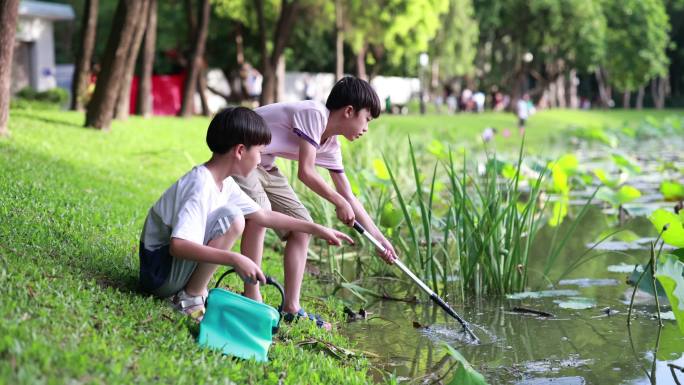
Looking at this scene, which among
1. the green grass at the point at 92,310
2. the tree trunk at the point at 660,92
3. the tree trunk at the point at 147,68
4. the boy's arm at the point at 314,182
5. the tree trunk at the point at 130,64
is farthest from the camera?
the tree trunk at the point at 660,92

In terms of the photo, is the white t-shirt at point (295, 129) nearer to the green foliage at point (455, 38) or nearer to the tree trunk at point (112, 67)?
the tree trunk at point (112, 67)

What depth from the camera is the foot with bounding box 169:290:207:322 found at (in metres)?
4.52

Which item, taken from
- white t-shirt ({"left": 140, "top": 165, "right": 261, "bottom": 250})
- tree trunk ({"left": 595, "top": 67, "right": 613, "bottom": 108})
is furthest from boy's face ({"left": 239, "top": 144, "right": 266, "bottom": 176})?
tree trunk ({"left": 595, "top": 67, "right": 613, "bottom": 108})

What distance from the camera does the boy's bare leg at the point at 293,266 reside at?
5.22 meters

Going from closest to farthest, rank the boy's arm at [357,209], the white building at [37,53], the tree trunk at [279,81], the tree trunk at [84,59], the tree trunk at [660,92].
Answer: the boy's arm at [357,209]
the tree trunk at [84,59]
the tree trunk at [279,81]
the white building at [37,53]
the tree trunk at [660,92]

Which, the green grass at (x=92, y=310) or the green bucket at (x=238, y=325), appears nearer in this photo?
the green grass at (x=92, y=310)

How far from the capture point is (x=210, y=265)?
4.42 meters

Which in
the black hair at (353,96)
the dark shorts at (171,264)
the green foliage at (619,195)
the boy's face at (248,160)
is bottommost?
the green foliage at (619,195)

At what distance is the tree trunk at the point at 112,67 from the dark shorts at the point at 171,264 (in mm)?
9759

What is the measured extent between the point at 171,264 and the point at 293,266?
952 mm

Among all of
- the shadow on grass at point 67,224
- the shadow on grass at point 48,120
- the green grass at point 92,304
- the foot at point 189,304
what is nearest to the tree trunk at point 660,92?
the shadow on grass at point 48,120

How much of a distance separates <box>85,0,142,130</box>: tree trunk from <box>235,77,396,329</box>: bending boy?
357 inches

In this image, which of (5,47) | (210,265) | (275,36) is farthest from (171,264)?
(275,36)

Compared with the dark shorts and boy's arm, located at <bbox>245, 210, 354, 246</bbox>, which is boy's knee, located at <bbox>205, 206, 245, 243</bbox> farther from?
boy's arm, located at <bbox>245, 210, 354, 246</bbox>
